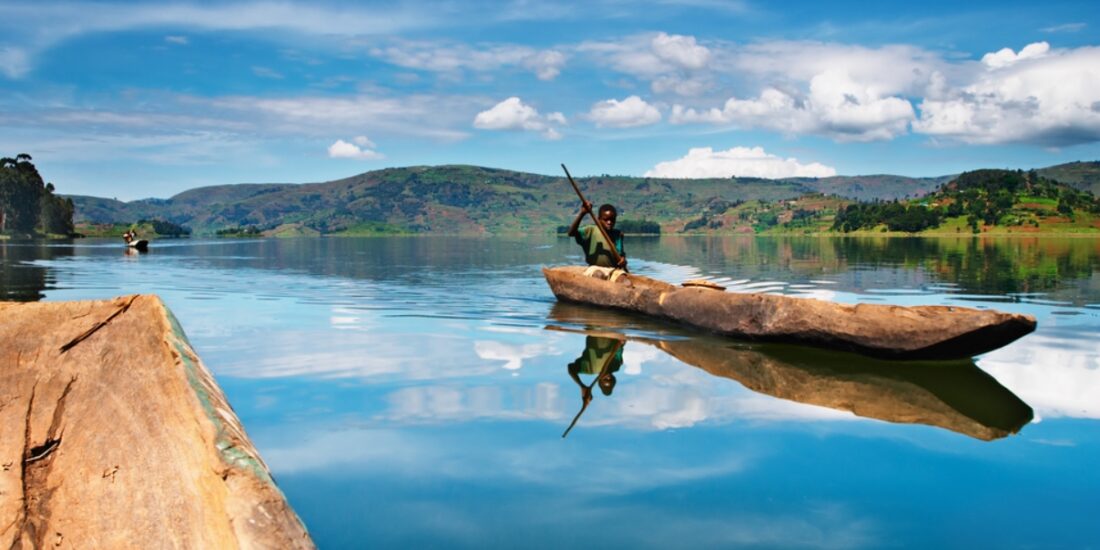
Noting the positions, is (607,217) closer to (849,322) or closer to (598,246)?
(598,246)

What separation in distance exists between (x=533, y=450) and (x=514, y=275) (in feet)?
81.4

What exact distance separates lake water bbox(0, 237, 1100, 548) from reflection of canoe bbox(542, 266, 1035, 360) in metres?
0.34

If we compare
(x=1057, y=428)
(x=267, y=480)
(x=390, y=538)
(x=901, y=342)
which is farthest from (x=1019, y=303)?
(x=267, y=480)

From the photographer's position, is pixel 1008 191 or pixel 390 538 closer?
pixel 390 538

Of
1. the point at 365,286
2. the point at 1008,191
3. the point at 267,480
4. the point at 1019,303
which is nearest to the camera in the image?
the point at 267,480

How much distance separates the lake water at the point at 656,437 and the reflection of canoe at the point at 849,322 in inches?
13.3

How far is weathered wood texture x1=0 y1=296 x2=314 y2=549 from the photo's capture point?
3688 millimetres

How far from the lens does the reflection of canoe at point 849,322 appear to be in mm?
9664

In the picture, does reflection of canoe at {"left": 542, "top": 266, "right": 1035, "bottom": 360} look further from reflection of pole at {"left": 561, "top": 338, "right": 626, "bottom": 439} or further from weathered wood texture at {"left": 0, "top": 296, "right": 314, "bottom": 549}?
weathered wood texture at {"left": 0, "top": 296, "right": 314, "bottom": 549}

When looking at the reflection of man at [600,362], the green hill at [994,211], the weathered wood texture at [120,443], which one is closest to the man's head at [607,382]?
the reflection of man at [600,362]

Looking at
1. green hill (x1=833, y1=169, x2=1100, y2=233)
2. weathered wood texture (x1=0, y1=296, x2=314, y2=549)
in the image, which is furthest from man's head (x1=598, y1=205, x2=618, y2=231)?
green hill (x1=833, y1=169, x2=1100, y2=233)

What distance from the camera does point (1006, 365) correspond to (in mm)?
11164

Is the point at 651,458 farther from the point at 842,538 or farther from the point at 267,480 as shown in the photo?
the point at 267,480

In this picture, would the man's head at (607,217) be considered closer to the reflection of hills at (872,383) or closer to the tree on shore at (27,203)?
the reflection of hills at (872,383)
